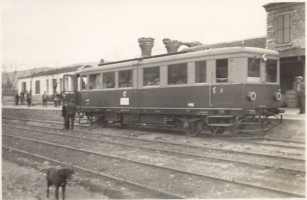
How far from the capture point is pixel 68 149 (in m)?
10.5

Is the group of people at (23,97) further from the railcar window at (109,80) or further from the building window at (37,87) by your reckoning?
the railcar window at (109,80)

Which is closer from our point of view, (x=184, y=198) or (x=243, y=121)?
(x=184, y=198)

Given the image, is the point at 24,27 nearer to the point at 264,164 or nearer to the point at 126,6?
the point at 126,6

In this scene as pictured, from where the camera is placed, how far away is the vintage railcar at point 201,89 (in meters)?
11.0

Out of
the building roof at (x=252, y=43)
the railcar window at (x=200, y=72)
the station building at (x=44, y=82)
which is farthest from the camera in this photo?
the station building at (x=44, y=82)

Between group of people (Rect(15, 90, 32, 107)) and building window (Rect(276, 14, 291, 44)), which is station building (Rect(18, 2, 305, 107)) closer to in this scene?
building window (Rect(276, 14, 291, 44))

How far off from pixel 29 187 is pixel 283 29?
563 inches

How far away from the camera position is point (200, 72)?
38.2ft

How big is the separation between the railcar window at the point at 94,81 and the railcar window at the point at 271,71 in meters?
7.35

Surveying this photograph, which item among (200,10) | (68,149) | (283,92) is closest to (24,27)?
(68,149)

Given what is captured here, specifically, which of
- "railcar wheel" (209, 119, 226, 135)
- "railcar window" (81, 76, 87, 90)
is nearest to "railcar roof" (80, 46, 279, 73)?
"railcar window" (81, 76, 87, 90)

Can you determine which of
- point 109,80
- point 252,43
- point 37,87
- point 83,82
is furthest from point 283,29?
point 37,87

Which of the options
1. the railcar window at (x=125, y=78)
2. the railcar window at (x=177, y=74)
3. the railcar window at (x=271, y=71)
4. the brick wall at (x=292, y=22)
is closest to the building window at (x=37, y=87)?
the railcar window at (x=125, y=78)

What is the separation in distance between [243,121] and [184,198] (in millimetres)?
6688
